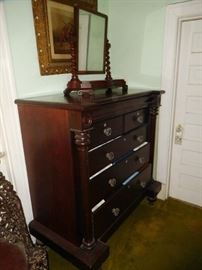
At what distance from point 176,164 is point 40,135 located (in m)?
1.56

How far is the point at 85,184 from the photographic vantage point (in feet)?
4.14

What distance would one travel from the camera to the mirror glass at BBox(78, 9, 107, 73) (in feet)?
5.39

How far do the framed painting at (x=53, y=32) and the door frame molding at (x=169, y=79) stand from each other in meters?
0.83

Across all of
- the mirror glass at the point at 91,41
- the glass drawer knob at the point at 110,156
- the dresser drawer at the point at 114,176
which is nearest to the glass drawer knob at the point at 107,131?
the glass drawer knob at the point at 110,156

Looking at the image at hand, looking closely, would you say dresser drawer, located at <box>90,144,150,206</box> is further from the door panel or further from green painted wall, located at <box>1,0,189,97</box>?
green painted wall, located at <box>1,0,189,97</box>

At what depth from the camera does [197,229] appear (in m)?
1.95

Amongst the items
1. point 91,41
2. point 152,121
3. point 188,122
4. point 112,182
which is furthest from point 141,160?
point 91,41

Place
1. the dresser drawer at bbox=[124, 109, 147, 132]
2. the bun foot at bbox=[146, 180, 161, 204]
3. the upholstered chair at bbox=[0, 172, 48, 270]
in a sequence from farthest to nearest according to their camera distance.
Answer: the bun foot at bbox=[146, 180, 161, 204] < the dresser drawer at bbox=[124, 109, 147, 132] < the upholstered chair at bbox=[0, 172, 48, 270]

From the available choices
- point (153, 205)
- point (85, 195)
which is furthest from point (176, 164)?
point (85, 195)

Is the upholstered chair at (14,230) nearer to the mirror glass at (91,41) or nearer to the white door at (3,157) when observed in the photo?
the white door at (3,157)

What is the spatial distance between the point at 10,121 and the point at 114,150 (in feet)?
2.42

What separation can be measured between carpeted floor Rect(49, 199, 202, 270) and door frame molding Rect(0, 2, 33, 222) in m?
0.70

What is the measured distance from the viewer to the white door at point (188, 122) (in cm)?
188

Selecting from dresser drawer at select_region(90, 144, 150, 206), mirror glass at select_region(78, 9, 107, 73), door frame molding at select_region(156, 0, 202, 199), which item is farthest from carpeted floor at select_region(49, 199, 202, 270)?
mirror glass at select_region(78, 9, 107, 73)
